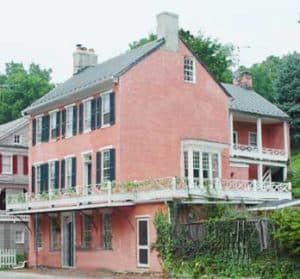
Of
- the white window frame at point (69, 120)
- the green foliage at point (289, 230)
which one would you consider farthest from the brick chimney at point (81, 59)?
the green foliage at point (289, 230)

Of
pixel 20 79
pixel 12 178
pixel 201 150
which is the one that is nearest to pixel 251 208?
pixel 201 150

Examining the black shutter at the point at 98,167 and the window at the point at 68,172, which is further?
the window at the point at 68,172

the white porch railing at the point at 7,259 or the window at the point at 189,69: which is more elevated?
the window at the point at 189,69

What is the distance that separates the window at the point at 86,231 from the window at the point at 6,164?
725 inches

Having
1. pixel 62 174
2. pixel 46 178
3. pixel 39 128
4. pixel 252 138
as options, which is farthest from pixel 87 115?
pixel 252 138

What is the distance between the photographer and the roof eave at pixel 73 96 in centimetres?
3565

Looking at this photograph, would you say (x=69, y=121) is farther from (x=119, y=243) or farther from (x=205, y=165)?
(x=119, y=243)

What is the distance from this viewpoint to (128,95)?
35.1m

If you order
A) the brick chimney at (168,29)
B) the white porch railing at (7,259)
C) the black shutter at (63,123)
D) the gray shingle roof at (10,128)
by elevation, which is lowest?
the white porch railing at (7,259)

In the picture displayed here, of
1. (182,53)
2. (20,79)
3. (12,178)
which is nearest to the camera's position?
(182,53)

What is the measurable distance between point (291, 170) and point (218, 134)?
11.2m

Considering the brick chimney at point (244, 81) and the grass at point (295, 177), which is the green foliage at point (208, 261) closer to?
the grass at point (295, 177)

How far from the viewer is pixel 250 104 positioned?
4703 cm

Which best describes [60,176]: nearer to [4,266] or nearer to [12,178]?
[4,266]
